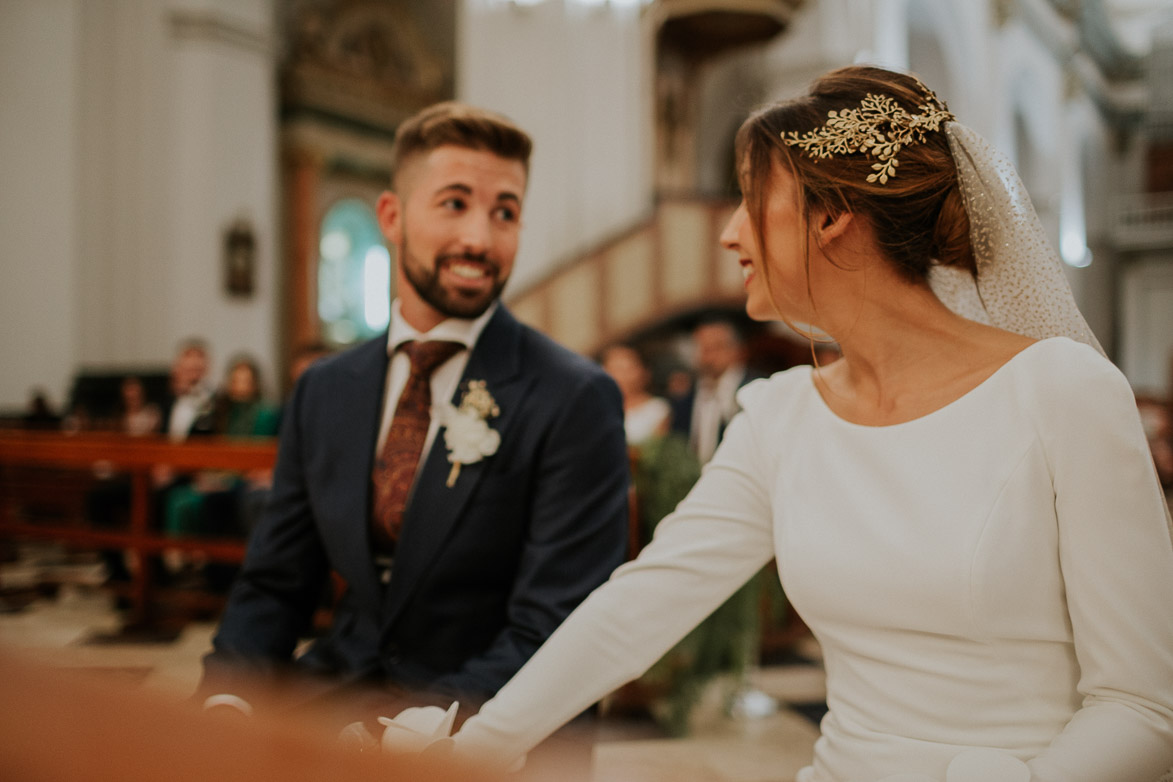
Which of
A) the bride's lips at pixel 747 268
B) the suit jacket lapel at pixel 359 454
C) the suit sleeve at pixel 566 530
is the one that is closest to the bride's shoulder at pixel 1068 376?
the bride's lips at pixel 747 268

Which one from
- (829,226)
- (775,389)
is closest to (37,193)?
(775,389)

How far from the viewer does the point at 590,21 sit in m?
10.3

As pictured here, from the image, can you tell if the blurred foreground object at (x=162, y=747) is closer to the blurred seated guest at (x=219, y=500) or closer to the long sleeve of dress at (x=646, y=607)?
the long sleeve of dress at (x=646, y=607)

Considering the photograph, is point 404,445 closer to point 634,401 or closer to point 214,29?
point 634,401

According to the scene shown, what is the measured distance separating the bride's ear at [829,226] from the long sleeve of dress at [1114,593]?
0.37 meters

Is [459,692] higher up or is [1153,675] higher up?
[1153,675]

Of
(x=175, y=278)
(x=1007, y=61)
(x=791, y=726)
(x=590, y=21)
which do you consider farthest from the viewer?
(x=1007, y=61)

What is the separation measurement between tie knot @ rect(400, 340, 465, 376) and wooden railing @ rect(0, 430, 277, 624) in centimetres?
319

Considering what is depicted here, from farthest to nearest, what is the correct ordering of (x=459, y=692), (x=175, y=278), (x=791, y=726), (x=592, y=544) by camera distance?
(x=175, y=278) < (x=791, y=726) < (x=592, y=544) < (x=459, y=692)

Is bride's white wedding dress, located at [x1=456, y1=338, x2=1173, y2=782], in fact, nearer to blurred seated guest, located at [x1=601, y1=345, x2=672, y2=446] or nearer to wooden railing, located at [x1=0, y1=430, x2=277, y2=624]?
wooden railing, located at [x1=0, y1=430, x2=277, y2=624]

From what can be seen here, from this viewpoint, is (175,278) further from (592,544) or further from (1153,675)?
(1153,675)

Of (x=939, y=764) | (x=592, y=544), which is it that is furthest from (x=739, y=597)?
(x=939, y=764)

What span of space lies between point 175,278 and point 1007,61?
1381cm

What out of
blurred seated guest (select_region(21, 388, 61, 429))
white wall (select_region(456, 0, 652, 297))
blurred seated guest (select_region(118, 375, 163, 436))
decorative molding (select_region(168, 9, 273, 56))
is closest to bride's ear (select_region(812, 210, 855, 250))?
blurred seated guest (select_region(118, 375, 163, 436))
